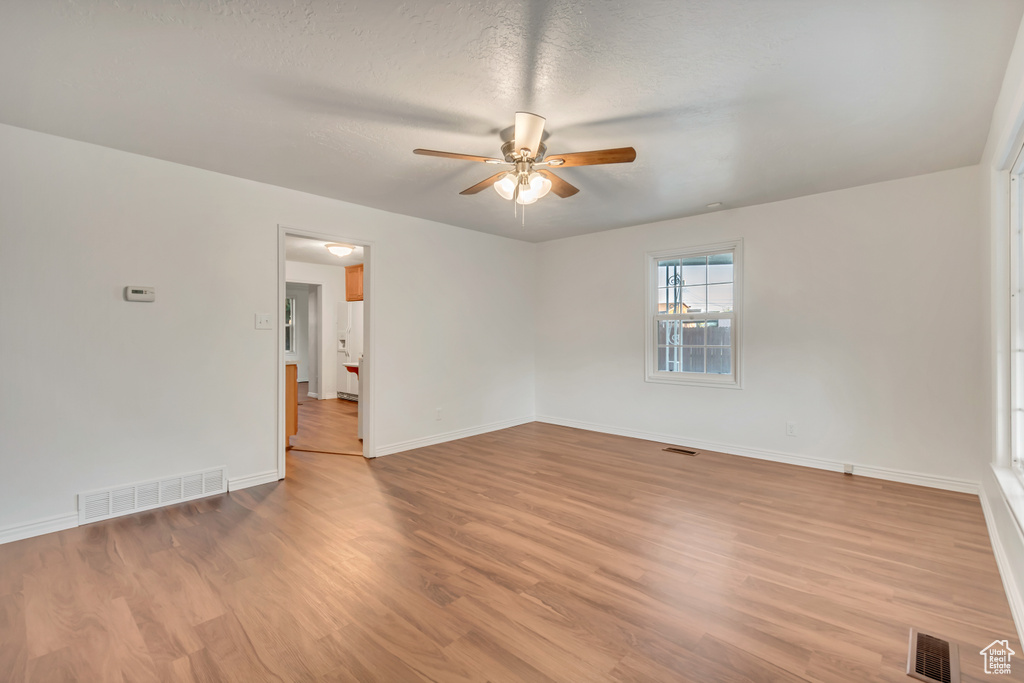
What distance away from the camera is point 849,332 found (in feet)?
13.3

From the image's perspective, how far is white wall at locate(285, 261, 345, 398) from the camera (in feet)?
27.8

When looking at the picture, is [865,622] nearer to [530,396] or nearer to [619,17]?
[619,17]

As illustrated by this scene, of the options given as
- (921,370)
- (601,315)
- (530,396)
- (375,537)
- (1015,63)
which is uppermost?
(1015,63)

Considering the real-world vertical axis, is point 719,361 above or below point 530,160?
below

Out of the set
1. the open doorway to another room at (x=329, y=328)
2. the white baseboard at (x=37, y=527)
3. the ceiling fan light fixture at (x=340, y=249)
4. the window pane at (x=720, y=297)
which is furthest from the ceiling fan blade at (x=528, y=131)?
the open doorway to another room at (x=329, y=328)

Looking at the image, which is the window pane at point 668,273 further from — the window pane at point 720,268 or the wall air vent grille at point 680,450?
Answer: the wall air vent grille at point 680,450

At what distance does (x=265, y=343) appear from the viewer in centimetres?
384

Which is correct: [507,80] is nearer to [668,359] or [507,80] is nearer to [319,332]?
[668,359]

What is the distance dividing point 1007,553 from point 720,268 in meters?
3.24

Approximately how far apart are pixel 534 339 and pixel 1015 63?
5042 millimetres

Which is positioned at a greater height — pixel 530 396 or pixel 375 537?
pixel 530 396

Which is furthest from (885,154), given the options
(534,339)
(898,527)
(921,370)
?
(534,339)

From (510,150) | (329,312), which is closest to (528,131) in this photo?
(510,150)

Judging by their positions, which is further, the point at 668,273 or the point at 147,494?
the point at 668,273
